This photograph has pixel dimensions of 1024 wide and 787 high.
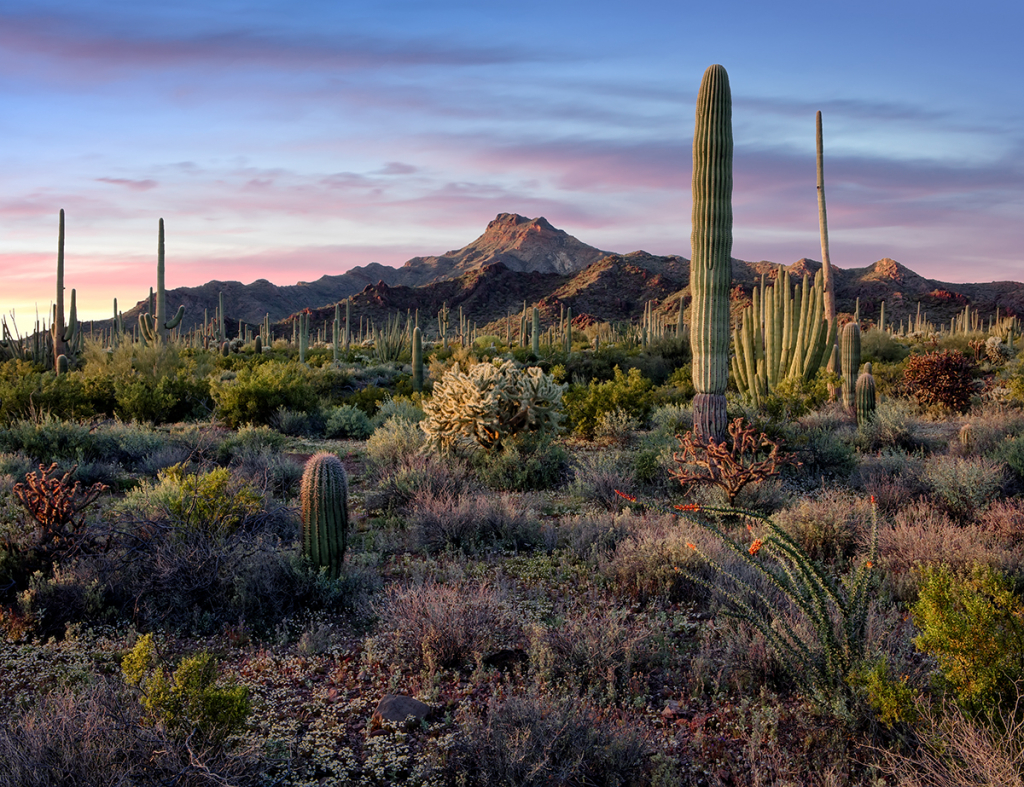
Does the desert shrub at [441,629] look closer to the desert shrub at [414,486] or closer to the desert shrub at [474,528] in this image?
the desert shrub at [474,528]

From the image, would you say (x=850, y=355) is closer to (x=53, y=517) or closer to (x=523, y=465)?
(x=523, y=465)

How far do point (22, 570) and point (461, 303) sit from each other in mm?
85832

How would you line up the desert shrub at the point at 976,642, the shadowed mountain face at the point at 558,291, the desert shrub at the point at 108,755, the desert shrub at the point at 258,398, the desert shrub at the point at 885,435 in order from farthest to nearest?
the shadowed mountain face at the point at 558,291 < the desert shrub at the point at 258,398 < the desert shrub at the point at 885,435 < the desert shrub at the point at 976,642 < the desert shrub at the point at 108,755

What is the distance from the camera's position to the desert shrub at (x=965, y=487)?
286 inches

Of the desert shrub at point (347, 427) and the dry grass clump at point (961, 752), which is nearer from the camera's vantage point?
the dry grass clump at point (961, 752)

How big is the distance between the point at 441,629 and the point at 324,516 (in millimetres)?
1716

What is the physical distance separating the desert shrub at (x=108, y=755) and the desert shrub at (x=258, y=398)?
10.9 meters

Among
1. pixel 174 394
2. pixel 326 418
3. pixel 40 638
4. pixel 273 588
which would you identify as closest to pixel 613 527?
pixel 273 588

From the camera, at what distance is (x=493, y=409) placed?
9.54 m

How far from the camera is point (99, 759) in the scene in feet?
9.54

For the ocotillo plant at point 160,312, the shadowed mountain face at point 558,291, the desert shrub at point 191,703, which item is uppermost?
the shadowed mountain face at point 558,291

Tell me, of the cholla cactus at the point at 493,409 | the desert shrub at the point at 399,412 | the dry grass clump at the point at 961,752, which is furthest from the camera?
the desert shrub at the point at 399,412

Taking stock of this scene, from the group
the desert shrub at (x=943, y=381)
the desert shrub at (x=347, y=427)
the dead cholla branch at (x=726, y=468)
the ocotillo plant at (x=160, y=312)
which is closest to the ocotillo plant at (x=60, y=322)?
the ocotillo plant at (x=160, y=312)

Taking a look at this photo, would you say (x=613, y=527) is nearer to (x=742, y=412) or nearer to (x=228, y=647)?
(x=228, y=647)
